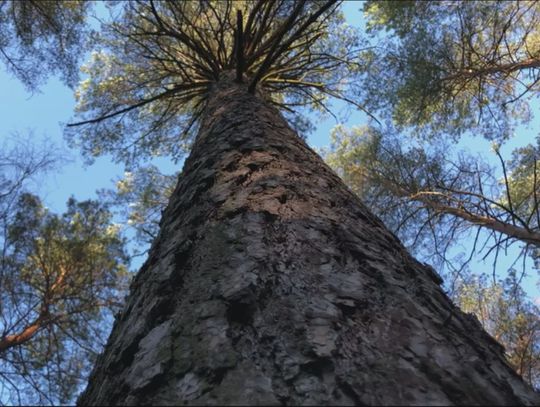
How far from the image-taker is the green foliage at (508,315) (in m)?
5.98

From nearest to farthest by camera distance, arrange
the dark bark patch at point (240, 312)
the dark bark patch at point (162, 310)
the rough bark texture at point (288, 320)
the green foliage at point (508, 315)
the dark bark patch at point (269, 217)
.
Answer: the rough bark texture at point (288, 320)
the dark bark patch at point (240, 312)
the dark bark patch at point (162, 310)
the dark bark patch at point (269, 217)
the green foliage at point (508, 315)

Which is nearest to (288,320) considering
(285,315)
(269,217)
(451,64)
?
(285,315)

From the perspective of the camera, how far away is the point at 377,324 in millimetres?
898

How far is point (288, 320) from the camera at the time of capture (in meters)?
0.91

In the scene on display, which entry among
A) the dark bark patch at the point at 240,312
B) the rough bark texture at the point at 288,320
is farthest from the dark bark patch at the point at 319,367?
the dark bark patch at the point at 240,312

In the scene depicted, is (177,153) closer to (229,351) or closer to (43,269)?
(43,269)

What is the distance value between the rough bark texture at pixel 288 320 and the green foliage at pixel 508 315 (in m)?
5.05

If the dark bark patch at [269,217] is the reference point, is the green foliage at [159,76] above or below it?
above

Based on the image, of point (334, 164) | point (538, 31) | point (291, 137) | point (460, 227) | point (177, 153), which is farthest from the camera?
point (334, 164)

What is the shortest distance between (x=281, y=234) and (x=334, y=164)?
8.52 meters

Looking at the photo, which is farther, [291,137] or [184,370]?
[291,137]

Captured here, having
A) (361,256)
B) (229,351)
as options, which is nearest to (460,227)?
(361,256)

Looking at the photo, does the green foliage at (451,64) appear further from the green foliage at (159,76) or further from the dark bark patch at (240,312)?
the dark bark patch at (240,312)

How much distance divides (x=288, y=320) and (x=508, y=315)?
6904 millimetres
